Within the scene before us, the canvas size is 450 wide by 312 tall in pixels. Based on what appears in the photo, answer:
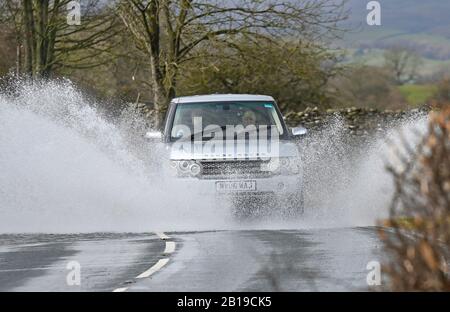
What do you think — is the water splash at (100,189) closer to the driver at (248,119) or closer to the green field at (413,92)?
the driver at (248,119)

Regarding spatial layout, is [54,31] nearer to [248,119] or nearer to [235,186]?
[248,119]

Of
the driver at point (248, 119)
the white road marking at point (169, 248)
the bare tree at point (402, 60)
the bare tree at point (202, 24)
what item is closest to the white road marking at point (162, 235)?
the white road marking at point (169, 248)

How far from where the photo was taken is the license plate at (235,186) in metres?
Answer: 16.1

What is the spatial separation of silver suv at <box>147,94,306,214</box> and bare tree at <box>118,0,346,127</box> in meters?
11.5

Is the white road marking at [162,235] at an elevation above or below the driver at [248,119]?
below

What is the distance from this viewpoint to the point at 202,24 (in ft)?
94.7

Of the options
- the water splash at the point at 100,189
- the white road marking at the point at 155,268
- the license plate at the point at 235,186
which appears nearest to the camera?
the white road marking at the point at 155,268

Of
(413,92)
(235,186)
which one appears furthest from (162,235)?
(413,92)

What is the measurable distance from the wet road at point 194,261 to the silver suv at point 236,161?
1200 millimetres

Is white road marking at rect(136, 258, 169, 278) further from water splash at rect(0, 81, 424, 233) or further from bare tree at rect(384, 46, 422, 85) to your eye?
bare tree at rect(384, 46, 422, 85)

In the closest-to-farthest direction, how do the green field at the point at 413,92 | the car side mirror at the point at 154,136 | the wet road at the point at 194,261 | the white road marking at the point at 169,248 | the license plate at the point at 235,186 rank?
the wet road at the point at 194,261
the white road marking at the point at 169,248
the license plate at the point at 235,186
the car side mirror at the point at 154,136
the green field at the point at 413,92

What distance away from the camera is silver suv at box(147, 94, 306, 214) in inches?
634
